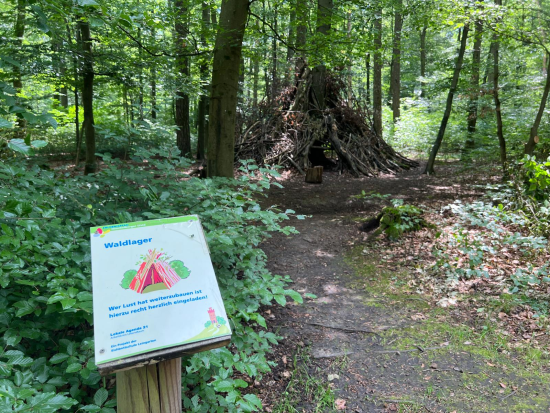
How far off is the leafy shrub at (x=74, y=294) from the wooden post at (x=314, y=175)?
7.16 meters

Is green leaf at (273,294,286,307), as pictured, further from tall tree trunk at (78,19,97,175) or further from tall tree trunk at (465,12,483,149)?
tall tree trunk at (465,12,483,149)

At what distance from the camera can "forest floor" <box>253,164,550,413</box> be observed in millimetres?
2670

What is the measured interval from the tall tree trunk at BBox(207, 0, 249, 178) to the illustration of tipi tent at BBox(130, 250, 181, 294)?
3863mm

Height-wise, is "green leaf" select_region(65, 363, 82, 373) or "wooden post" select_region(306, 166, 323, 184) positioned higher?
"wooden post" select_region(306, 166, 323, 184)

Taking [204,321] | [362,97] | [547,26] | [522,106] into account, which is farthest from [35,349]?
[362,97]

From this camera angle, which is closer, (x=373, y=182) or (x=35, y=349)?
(x=35, y=349)

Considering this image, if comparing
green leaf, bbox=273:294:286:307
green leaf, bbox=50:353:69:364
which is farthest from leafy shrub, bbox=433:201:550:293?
green leaf, bbox=50:353:69:364

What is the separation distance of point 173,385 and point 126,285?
1.50ft

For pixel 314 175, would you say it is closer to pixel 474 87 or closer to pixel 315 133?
pixel 315 133

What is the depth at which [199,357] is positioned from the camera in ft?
6.33

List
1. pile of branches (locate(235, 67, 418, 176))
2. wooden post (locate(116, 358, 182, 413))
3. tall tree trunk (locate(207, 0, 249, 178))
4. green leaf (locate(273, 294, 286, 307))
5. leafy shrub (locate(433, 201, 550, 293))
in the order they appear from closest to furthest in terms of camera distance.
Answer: wooden post (locate(116, 358, 182, 413)) < green leaf (locate(273, 294, 286, 307)) < leafy shrub (locate(433, 201, 550, 293)) < tall tree trunk (locate(207, 0, 249, 178)) < pile of branches (locate(235, 67, 418, 176))

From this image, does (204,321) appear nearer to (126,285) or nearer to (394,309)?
(126,285)

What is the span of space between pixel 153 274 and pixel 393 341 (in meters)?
2.71

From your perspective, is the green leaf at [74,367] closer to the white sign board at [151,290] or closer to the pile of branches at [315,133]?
the white sign board at [151,290]
